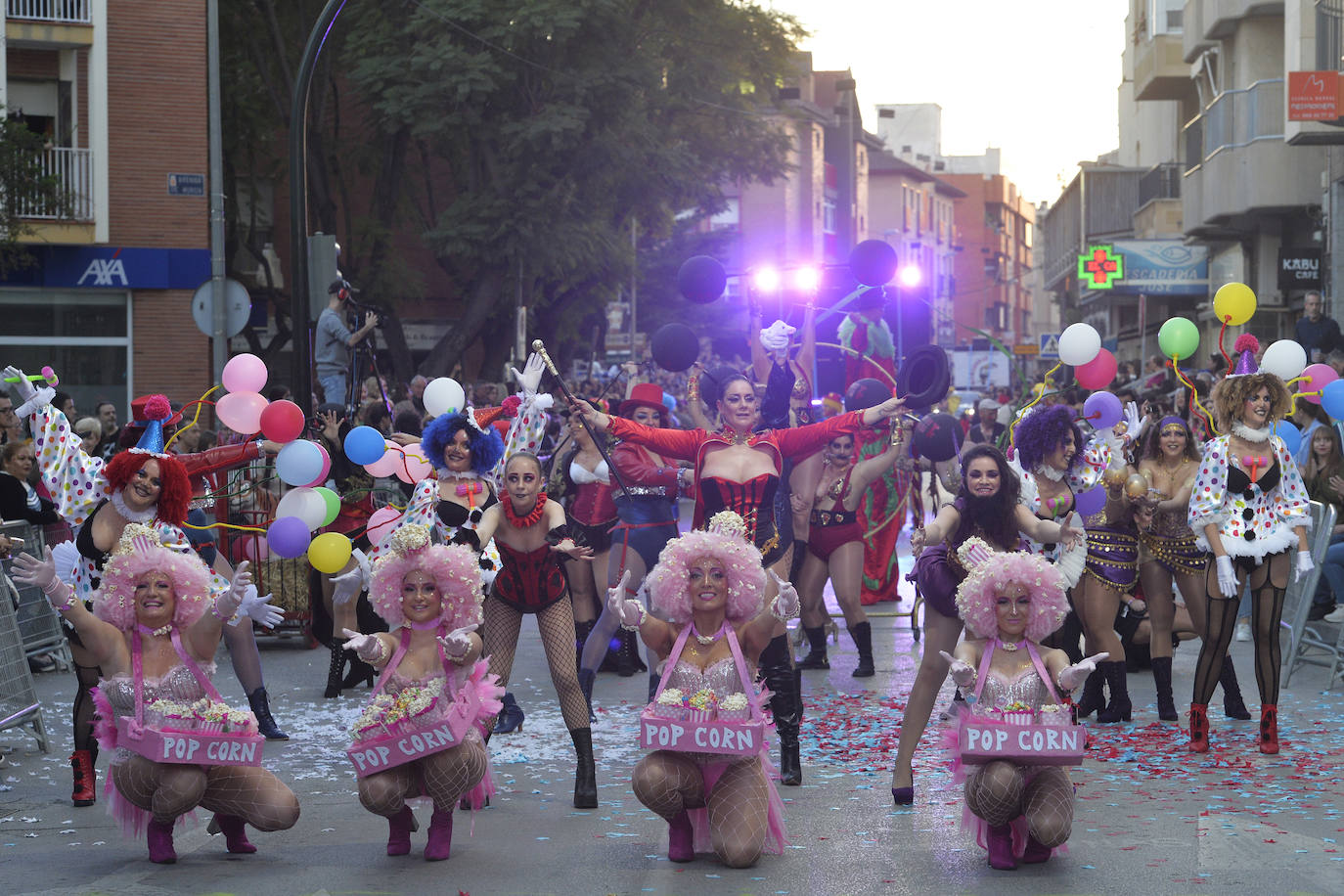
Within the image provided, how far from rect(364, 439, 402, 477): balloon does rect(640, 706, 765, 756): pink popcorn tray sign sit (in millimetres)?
3723

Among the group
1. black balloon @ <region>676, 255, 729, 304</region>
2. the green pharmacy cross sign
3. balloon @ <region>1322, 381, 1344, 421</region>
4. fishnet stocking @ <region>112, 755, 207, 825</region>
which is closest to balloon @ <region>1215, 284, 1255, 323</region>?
balloon @ <region>1322, 381, 1344, 421</region>

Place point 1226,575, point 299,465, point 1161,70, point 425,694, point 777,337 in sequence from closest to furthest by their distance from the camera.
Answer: point 425,694
point 1226,575
point 299,465
point 777,337
point 1161,70

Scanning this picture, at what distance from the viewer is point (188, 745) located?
6.11 m

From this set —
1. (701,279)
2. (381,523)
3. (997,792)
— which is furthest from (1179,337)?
(381,523)

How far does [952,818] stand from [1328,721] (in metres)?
3.21

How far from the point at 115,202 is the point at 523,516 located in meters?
20.4

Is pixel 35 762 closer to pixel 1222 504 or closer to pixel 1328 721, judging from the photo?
pixel 1222 504

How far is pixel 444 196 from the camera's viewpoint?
35469 millimetres

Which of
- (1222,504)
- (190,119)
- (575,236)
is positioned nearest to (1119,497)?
(1222,504)

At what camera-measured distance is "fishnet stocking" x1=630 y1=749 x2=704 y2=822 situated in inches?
240

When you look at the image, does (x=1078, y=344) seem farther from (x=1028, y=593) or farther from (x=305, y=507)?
(x=305, y=507)

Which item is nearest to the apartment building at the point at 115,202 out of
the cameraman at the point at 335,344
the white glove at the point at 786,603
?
the cameraman at the point at 335,344

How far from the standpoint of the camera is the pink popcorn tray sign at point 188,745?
609 cm

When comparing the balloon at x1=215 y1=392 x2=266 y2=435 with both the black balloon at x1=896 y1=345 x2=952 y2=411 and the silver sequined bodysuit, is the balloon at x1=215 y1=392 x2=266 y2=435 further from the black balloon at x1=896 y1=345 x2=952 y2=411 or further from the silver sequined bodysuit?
the black balloon at x1=896 y1=345 x2=952 y2=411
